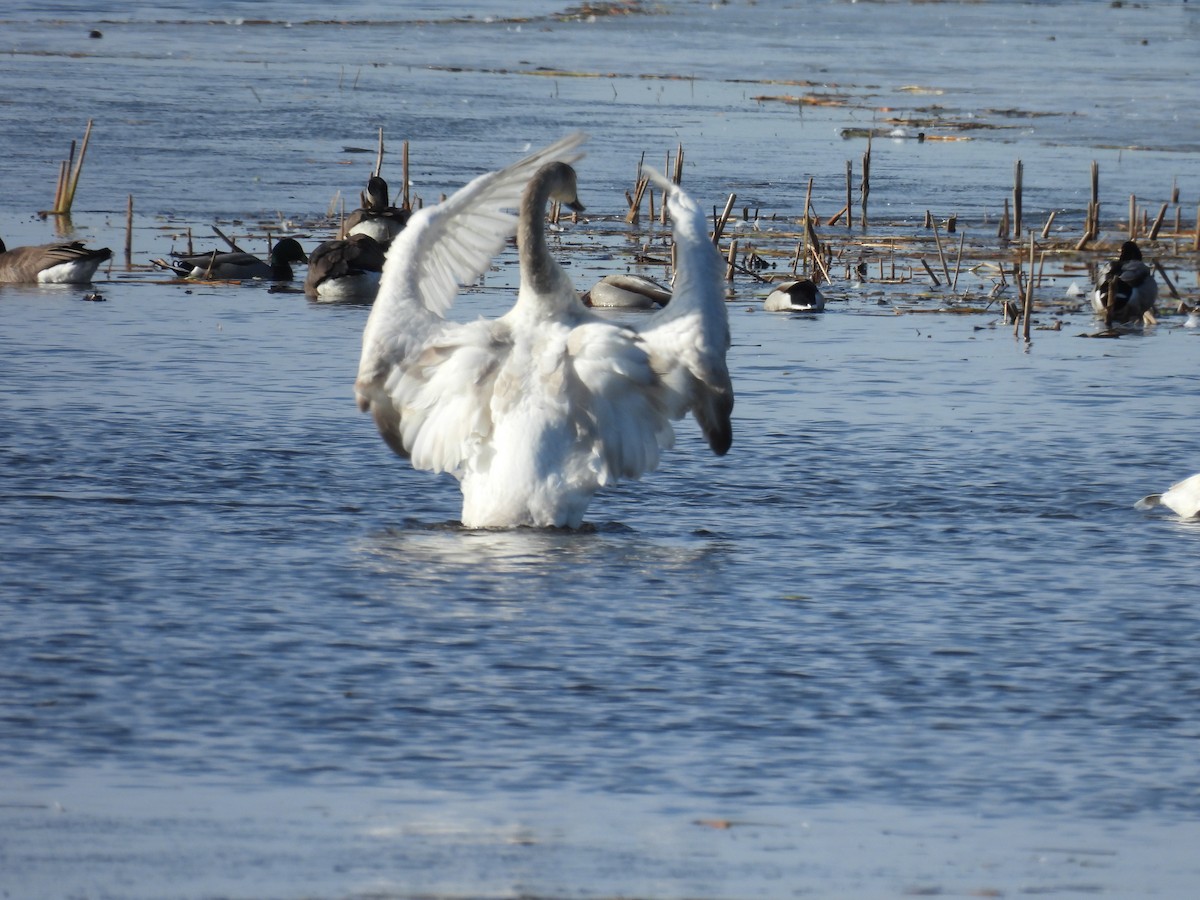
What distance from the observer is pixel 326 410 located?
10062mm

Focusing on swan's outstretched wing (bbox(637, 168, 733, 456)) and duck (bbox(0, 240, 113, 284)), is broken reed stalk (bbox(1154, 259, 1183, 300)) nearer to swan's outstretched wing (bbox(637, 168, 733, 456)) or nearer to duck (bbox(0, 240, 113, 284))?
duck (bbox(0, 240, 113, 284))

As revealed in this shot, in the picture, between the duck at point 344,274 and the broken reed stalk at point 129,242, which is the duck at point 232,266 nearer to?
the broken reed stalk at point 129,242

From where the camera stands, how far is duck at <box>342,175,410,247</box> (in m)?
16.3

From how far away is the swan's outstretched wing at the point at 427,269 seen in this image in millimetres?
7977

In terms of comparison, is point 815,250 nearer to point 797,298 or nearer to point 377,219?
point 797,298

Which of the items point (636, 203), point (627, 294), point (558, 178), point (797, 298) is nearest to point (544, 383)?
point (558, 178)

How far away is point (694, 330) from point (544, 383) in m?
0.59

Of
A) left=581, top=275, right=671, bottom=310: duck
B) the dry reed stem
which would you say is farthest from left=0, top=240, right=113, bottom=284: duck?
the dry reed stem

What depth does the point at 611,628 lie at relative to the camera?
21.2 feet

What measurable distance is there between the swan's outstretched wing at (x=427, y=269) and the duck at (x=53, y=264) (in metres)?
6.25

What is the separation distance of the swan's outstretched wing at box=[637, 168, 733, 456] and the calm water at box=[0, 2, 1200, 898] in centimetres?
54

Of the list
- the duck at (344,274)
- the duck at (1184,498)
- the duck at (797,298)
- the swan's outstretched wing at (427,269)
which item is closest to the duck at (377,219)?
the duck at (344,274)

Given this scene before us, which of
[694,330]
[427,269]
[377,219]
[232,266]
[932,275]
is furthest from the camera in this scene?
[377,219]

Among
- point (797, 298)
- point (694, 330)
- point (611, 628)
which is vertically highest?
point (694, 330)
